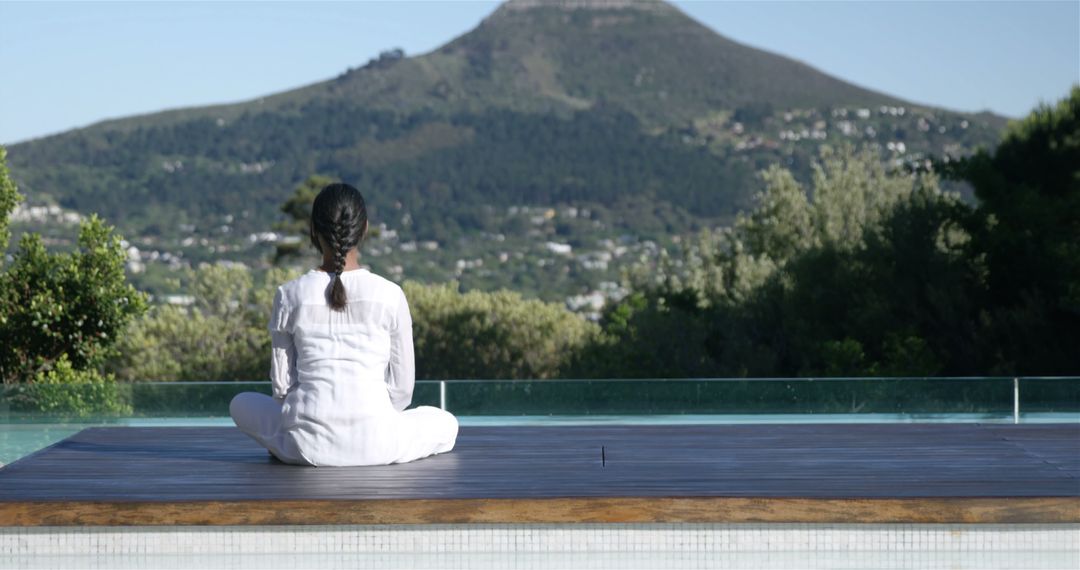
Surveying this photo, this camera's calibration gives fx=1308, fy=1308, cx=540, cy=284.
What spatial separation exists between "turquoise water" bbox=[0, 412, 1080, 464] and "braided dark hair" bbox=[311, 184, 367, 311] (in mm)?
2509

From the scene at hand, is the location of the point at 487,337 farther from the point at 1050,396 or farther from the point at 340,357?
the point at 340,357

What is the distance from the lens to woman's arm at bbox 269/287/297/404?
354 centimetres

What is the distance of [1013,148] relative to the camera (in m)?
19.5

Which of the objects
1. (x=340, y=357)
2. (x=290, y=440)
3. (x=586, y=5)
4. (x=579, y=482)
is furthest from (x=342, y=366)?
(x=586, y=5)

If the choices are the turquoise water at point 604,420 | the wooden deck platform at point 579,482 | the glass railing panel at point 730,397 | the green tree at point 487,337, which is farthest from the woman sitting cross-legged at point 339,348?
the green tree at point 487,337

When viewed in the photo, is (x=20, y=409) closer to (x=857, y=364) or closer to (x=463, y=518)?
(x=463, y=518)

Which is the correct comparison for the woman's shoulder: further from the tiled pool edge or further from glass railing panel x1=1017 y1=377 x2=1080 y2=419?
glass railing panel x1=1017 y1=377 x2=1080 y2=419

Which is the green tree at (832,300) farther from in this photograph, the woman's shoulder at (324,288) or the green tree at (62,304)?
the woman's shoulder at (324,288)

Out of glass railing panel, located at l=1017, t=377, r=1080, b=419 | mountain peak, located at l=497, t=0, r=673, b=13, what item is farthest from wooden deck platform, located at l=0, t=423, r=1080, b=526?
mountain peak, located at l=497, t=0, r=673, b=13

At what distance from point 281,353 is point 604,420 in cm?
290

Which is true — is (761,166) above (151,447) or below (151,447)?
above

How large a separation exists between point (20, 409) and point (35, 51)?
4648 centimetres

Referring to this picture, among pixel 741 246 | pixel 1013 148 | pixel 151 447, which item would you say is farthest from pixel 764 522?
pixel 741 246

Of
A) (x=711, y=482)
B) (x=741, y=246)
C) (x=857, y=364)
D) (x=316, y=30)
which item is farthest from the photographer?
(x=316, y=30)
